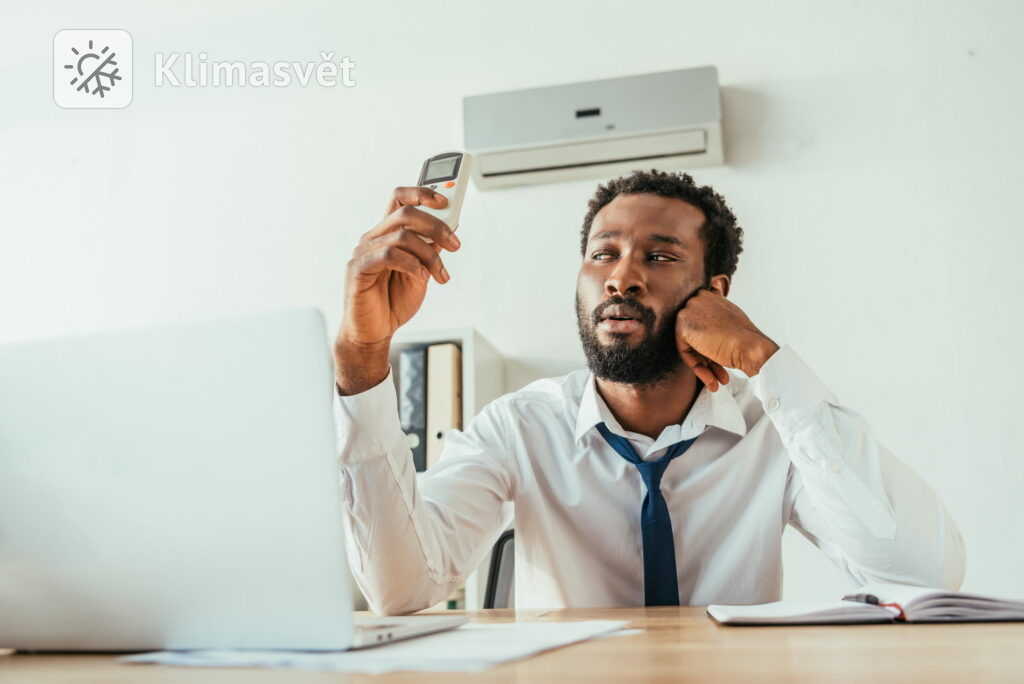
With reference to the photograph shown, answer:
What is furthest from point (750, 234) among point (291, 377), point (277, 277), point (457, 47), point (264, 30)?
point (291, 377)

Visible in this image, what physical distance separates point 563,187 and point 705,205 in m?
0.68

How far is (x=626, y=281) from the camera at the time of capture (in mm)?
1646

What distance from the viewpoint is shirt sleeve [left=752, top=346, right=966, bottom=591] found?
1.24 metres

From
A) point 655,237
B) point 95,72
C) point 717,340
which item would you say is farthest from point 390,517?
point 95,72

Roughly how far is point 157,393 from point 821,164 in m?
2.11

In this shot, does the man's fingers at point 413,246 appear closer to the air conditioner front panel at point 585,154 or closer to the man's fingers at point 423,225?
the man's fingers at point 423,225

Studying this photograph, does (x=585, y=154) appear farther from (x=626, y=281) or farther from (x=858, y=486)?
(x=858, y=486)

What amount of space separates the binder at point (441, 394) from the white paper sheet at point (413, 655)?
1346mm

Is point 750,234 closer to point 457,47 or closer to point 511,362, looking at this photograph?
point 511,362

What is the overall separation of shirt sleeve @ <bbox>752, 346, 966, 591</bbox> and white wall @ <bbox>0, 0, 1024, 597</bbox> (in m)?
0.93

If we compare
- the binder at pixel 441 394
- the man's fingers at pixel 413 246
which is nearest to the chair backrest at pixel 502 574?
the binder at pixel 441 394

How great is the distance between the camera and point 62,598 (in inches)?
26.4

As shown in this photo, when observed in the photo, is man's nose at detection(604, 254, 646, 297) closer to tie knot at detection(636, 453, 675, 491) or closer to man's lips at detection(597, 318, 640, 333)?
man's lips at detection(597, 318, 640, 333)

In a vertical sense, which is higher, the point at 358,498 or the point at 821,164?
the point at 821,164
